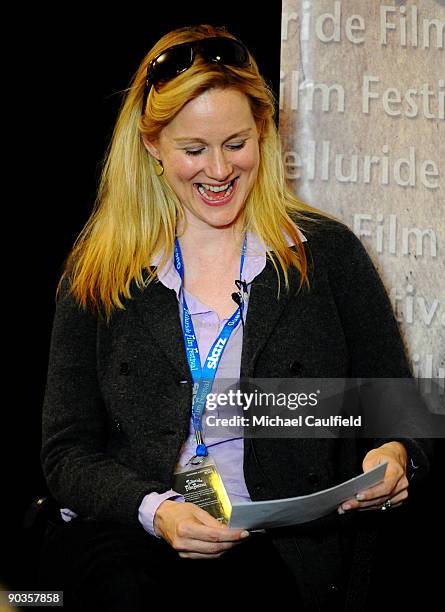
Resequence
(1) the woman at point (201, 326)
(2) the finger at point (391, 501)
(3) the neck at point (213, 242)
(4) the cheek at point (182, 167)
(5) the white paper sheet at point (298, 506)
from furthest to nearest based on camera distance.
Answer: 1. (3) the neck at point (213, 242)
2. (4) the cheek at point (182, 167)
3. (1) the woman at point (201, 326)
4. (2) the finger at point (391, 501)
5. (5) the white paper sheet at point (298, 506)

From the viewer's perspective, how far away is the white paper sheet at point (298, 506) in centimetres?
139

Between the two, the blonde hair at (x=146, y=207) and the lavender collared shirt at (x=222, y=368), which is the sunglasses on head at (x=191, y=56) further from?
the lavender collared shirt at (x=222, y=368)

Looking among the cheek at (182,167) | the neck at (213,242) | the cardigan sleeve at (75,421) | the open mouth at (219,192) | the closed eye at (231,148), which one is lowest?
the cardigan sleeve at (75,421)

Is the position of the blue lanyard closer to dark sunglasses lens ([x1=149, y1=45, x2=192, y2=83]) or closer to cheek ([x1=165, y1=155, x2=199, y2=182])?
cheek ([x1=165, y1=155, x2=199, y2=182])

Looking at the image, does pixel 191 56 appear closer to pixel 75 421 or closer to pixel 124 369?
pixel 124 369

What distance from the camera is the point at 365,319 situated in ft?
6.10

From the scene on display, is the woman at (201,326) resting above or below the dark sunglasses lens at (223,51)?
below

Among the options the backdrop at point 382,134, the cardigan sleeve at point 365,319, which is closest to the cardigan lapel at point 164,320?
the cardigan sleeve at point 365,319

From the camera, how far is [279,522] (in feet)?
4.91

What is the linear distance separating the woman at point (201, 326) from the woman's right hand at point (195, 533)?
71mm

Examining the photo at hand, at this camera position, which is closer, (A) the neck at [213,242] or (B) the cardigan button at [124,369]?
(B) the cardigan button at [124,369]

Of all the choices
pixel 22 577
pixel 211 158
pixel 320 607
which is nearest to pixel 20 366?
pixel 22 577

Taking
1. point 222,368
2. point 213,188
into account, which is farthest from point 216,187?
point 222,368

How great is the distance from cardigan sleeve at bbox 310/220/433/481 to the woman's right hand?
0.42 metres
